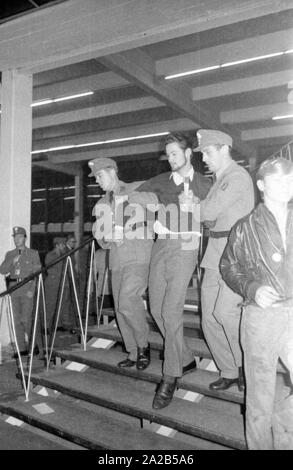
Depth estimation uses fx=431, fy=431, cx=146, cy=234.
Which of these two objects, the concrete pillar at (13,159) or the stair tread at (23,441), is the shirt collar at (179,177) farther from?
the concrete pillar at (13,159)

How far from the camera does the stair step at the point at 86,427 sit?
2795 millimetres

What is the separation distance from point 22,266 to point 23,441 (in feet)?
9.36

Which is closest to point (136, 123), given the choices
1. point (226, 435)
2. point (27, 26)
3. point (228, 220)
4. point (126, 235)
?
point (27, 26)

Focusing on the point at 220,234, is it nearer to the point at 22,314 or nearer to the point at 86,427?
the point at 86,427

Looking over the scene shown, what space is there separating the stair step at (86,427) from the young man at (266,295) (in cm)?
86

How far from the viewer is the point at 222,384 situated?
2908 mm

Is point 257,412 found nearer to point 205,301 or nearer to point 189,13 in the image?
point 205,301

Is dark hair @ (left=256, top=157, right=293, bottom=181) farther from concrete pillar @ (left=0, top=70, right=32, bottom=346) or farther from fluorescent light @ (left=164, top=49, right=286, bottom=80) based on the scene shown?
fluorescent light @ (left=164, top=49, right=286, bottom=80)

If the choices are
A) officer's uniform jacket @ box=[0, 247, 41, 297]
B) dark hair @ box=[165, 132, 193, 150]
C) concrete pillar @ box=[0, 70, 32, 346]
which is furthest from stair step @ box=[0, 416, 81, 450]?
officer's uniform jacket @ box=[0, 247, 41, 297]

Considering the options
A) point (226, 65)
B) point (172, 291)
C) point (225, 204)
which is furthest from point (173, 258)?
point (226, 65)

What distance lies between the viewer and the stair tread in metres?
3.02

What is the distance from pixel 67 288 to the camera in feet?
27.6

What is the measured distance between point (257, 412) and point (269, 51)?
5431 mm

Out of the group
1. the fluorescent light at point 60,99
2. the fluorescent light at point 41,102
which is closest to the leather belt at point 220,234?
the fluorescent light at point 60,99
